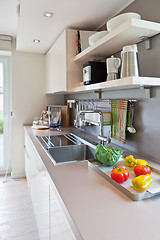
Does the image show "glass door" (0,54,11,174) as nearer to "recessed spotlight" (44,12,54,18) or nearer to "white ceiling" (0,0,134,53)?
"white ceiling" (0,0,134,53)

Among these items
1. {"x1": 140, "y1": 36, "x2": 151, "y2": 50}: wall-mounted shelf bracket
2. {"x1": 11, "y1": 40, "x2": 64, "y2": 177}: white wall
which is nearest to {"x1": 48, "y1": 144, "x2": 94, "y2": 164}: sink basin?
{"x1": 140, "y1": 36, "x2": 151, "y2": 50}: wall-mounted shelf bracket

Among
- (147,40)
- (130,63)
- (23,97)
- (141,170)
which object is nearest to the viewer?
(141,170)

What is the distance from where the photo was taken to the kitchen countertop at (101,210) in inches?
24.0

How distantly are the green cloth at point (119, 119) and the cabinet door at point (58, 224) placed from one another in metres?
0.75

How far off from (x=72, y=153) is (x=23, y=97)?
1.68 m

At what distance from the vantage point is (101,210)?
0.73m

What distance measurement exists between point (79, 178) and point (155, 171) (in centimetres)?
45

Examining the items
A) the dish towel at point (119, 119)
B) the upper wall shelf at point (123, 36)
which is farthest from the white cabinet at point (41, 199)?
the upper wall shelf at point (123, 36)

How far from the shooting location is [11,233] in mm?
1852

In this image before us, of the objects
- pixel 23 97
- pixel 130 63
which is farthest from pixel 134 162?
pixel 23 97

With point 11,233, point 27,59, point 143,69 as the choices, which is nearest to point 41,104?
point 27,59

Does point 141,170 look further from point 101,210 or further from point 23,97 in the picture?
point 23,97

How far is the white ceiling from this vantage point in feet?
4.99

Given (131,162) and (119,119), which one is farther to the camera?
(119,119)
